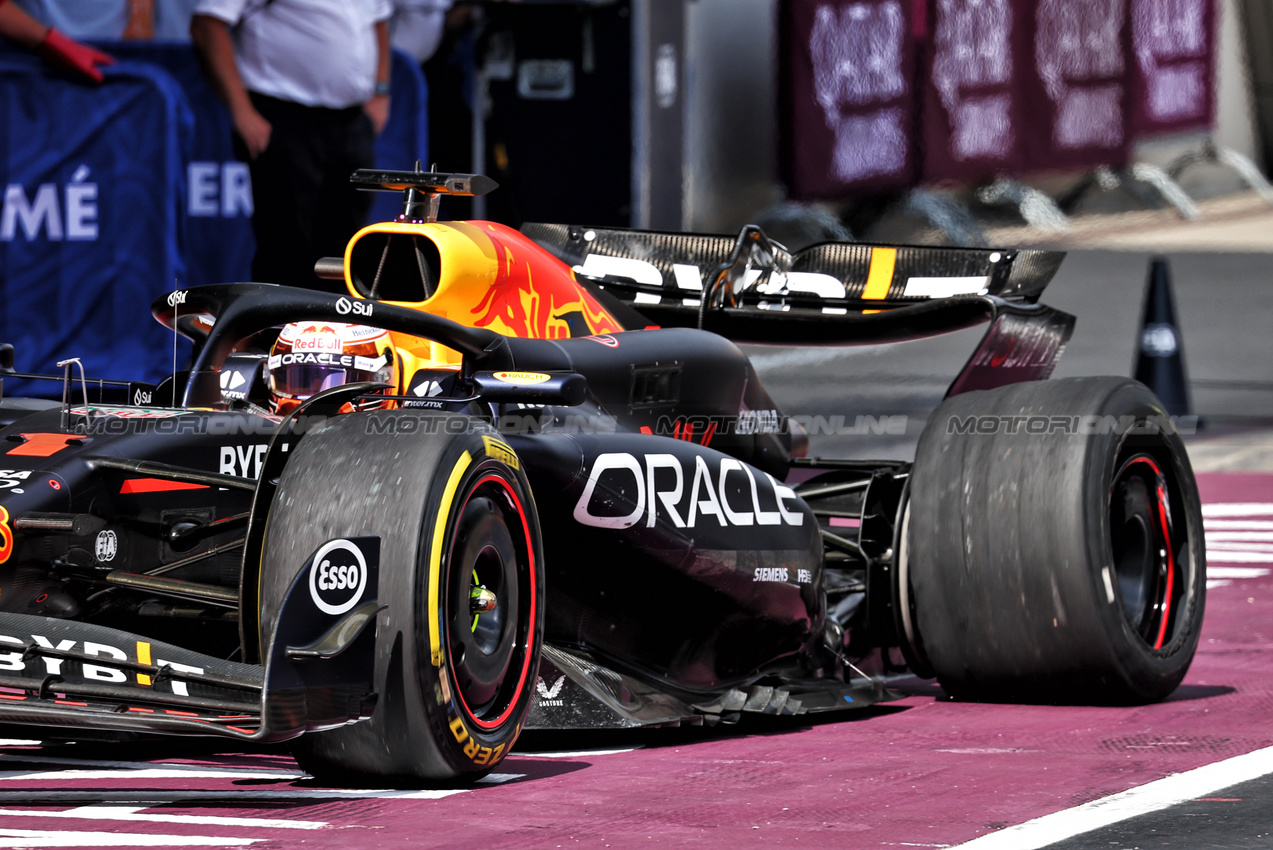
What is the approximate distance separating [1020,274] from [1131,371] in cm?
738

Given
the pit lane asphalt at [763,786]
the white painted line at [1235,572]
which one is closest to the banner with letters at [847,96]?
the white painted line at [1235,572]

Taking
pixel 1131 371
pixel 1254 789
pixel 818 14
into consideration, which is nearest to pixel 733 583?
pixel 1254 789

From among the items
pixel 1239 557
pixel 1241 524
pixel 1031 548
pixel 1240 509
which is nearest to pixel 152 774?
pixel 1031 548

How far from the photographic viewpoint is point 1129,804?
186 inches

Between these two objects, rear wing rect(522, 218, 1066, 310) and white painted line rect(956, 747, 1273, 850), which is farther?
rear wing rect(522, 218, 1066, 310)

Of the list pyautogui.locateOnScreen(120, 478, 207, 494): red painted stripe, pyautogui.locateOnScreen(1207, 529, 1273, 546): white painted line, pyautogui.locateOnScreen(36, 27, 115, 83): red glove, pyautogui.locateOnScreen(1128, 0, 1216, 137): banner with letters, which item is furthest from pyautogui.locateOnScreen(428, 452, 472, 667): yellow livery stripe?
pyautogui.locateOnScreen(1128, 0, 1216, 137): banner with letters

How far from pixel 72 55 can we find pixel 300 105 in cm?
125

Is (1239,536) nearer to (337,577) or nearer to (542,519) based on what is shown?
(542,519)

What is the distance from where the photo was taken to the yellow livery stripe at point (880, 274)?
7594 millimetres

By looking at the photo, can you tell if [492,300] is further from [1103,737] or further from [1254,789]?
[1254,789]

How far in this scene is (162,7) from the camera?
1139cm

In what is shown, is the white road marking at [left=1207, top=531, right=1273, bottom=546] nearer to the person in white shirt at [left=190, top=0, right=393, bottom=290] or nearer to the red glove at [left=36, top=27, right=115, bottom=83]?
the person in white shirt at [left=190, top=0, right=393, bottom=290]

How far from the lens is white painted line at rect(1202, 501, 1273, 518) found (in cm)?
1066

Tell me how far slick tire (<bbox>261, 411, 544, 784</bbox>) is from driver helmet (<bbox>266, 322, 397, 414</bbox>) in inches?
32.1
